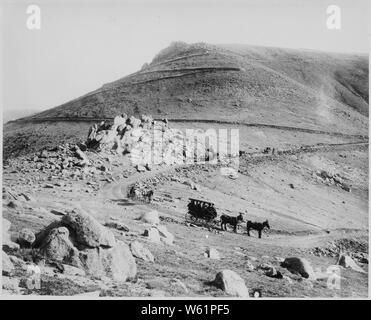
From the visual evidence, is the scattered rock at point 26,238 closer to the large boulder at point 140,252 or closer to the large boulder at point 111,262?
the large boulder at point 111,262

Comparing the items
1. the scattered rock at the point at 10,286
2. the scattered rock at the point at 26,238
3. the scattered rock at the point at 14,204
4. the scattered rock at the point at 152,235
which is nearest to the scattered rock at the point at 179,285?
the scattered rock at the point at 152,235

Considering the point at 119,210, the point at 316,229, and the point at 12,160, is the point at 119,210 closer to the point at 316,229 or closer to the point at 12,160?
the point at 12,160

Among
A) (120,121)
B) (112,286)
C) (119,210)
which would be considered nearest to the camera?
(112,286)

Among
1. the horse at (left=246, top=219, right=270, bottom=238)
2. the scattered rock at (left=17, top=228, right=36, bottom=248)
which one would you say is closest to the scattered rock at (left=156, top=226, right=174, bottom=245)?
the horse at (left=246, top=219, right=270, bottom=238)

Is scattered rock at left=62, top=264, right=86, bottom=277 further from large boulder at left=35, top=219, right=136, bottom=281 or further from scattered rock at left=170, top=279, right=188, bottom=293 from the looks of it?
scattered rock at left=170, top=279, right=188, bottom=293

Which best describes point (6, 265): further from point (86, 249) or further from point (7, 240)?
point (86, 249)

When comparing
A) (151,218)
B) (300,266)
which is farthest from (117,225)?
(300,266)

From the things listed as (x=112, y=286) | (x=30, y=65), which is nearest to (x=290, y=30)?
(x=30, y=65)
